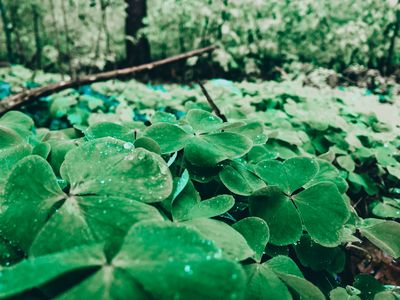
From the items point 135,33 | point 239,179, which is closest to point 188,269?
point 239,179

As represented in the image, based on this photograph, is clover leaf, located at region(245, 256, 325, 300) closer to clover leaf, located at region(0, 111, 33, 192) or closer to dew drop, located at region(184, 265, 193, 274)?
dew drop, located at region(184, 265, 193, 274)

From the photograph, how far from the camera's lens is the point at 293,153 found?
4.73 feet

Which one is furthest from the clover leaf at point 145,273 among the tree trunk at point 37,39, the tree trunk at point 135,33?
the tree trunk at point 135,33

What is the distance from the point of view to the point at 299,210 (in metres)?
0.85

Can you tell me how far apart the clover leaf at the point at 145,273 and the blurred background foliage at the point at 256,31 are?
788 centimetres

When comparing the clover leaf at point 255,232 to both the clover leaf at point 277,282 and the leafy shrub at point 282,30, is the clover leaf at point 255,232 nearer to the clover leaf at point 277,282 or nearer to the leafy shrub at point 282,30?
the clover leaf at point 277,282

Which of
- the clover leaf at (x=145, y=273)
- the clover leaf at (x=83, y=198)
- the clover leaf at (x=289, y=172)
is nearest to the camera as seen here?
the clover leaf at (x=145, y=273)

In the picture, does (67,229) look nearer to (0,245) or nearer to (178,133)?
(0,245)

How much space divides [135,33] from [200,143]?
8.12 metres

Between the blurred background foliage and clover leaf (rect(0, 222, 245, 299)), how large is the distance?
310 inches

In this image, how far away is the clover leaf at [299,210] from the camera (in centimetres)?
80

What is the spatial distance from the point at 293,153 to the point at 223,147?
601 millimetres

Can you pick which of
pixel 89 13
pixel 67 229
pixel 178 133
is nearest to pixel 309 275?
pixel 178 133

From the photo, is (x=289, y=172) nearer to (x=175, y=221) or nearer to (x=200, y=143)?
(x=200, y=143)
